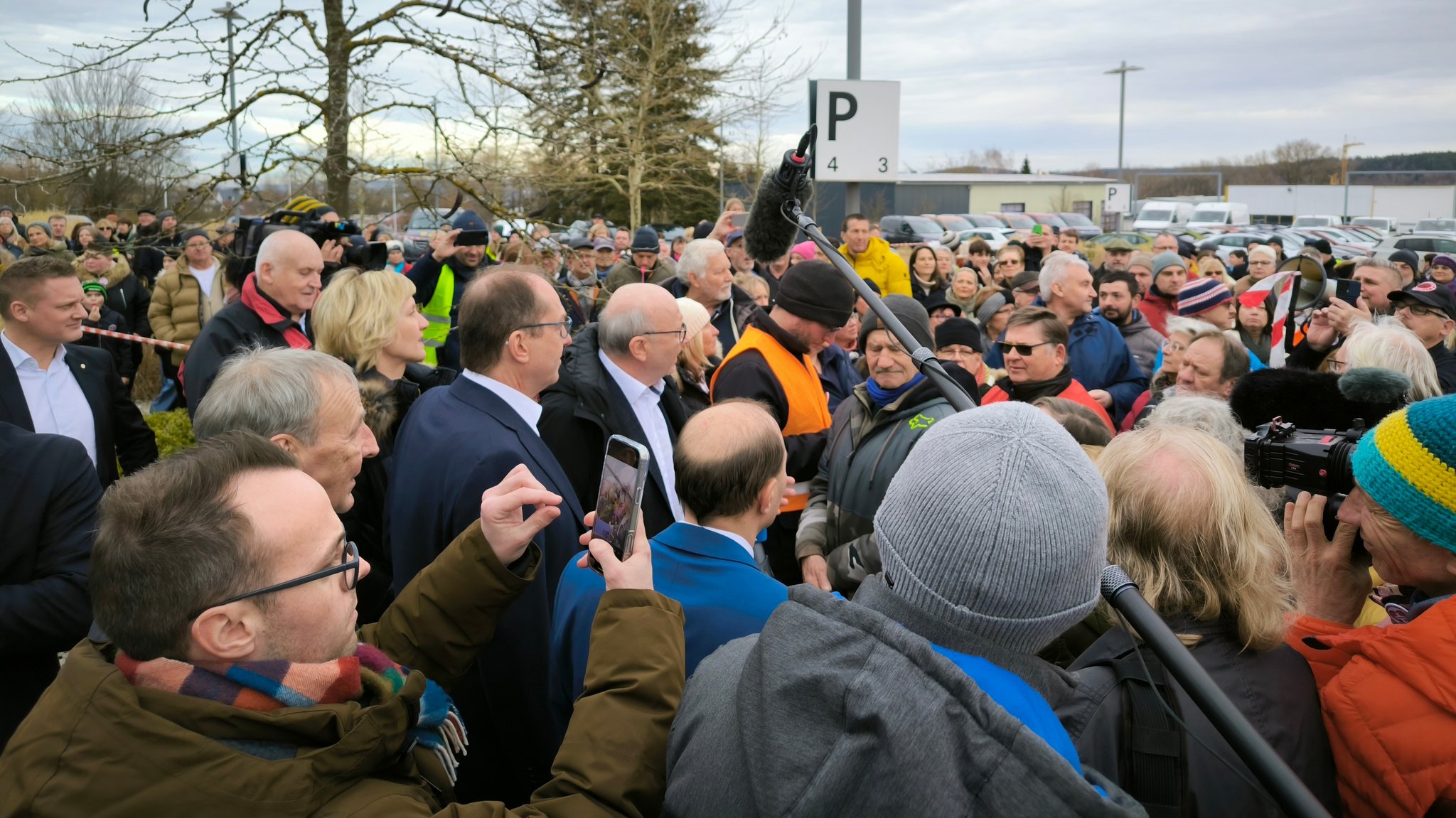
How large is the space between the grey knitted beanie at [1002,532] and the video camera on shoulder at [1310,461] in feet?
3.83

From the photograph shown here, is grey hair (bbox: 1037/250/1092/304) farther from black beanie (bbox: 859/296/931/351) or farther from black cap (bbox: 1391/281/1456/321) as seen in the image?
black beanie (bbox: 859/296/931/351)

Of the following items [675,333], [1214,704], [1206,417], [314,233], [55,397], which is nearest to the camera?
[1214,704]

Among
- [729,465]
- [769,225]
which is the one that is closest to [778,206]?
[769,225]

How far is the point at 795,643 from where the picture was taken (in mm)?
1287

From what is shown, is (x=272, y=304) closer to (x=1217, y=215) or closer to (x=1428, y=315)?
(x=1428, y=315)

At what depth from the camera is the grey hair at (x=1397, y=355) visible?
365cm

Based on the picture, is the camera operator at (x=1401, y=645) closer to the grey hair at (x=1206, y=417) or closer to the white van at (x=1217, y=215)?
the grey hair at (x=1206, y=417)

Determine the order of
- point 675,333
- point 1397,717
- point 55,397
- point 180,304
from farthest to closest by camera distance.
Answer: point 180,304, point 55,397, point 675,333, point 1397,717

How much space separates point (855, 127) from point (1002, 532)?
5713 mm

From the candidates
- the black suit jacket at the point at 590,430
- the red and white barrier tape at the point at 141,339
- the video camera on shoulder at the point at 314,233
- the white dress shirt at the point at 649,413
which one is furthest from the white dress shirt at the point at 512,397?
the red and white barrier tape at the point at 141,339

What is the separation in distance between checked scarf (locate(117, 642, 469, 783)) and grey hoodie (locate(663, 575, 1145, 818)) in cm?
60

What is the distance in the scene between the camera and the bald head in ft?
8.03

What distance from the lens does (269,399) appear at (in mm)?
2631

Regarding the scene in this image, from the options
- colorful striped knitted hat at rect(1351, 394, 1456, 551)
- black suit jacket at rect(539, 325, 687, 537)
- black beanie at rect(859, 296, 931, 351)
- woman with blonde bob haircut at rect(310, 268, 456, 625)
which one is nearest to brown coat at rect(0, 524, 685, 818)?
colorful striped knitted hat at rect(1351, 394, 1456, 551)
